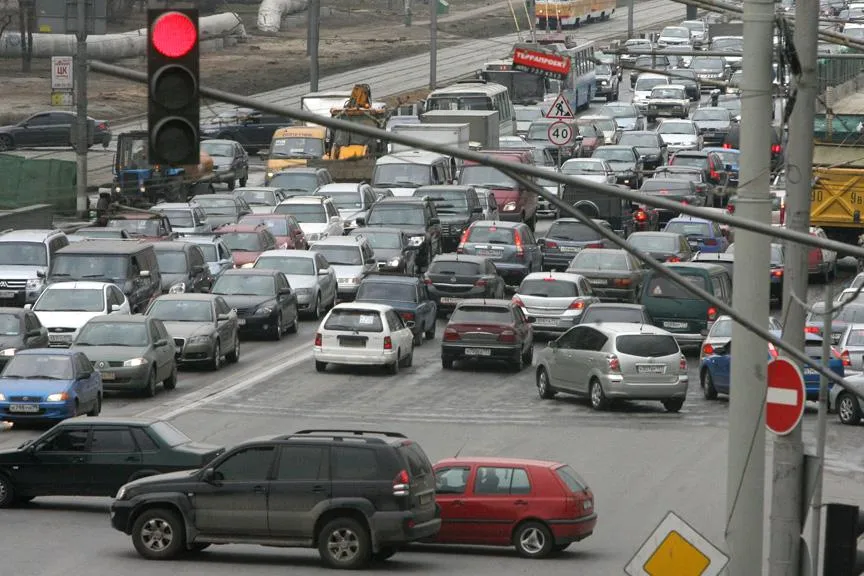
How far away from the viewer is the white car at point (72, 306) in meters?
34.3

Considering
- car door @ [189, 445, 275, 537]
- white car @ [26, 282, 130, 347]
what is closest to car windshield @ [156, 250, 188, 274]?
white car @ [26, 282, 130, 347]

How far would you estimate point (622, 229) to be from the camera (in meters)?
50.4

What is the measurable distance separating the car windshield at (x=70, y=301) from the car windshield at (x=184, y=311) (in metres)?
1.12

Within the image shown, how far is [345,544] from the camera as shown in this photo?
19984 mm

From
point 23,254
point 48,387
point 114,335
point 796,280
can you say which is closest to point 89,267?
point 23,254

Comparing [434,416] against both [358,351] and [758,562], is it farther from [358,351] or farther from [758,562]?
[758,562]

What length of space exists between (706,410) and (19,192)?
87.4 ft

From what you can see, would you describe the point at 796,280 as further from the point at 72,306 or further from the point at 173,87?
the point at 72,306

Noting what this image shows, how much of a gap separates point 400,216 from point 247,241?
3.91 meters

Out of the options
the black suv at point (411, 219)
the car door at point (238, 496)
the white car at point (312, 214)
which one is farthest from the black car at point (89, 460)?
the white car at point (312, 214)

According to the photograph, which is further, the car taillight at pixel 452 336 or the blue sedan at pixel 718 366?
the car taillight at pixel 452 336

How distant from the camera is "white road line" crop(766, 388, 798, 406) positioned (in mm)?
12352

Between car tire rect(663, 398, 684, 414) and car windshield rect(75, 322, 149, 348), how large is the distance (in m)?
8.65

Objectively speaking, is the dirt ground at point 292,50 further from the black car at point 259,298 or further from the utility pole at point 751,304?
the utility pole at point 751,304
